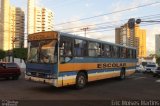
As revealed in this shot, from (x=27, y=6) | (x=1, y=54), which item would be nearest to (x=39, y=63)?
(x=27, y=6)

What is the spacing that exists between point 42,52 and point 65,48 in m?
Answer: 1.25

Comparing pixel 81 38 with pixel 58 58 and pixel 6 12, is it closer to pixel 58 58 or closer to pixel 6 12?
pixel 58 58

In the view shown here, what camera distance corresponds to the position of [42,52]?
1549 cm

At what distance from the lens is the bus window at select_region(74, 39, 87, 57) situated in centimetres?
1662

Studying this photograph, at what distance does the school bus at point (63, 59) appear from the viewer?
15.1 metres

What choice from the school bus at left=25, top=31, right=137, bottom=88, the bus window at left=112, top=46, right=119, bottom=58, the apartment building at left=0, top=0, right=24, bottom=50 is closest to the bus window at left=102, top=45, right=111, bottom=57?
the school bus at left=25, top=31, right=137, bottom=88

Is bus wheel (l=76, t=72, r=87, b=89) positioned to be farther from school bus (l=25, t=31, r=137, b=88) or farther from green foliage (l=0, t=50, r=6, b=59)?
green foliage (l=0, t=50, r=6, b=59)

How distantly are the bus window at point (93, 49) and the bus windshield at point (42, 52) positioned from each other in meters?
3.44

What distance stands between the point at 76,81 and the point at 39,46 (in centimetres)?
296

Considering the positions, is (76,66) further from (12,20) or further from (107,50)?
(12,20)

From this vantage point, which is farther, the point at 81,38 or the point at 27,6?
A: the point at 27,6

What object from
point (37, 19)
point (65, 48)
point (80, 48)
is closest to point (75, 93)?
point (65, 48)

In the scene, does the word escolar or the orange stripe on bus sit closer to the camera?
the orange stripe on bus

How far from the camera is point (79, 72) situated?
56.2ft
